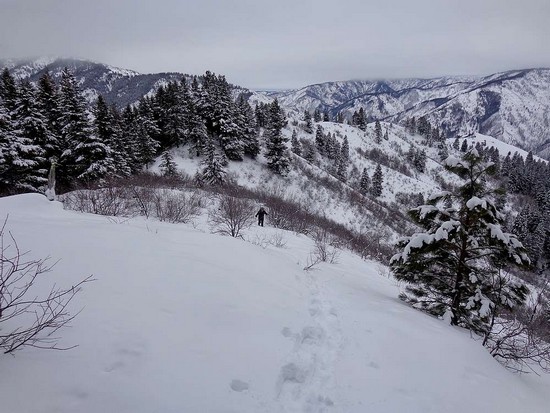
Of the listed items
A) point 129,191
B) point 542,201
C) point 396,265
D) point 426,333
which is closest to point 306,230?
point 129,191

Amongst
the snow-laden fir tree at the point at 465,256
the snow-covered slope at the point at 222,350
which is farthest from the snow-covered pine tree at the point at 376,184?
the snow-covered slope at the point at 222,350

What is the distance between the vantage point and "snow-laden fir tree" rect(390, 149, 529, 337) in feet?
21.1

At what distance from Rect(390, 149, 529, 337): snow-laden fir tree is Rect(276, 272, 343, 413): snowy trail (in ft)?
9.70

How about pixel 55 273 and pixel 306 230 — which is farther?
pixel 306 230

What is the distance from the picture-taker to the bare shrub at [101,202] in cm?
1349

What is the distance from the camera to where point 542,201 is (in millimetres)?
82312

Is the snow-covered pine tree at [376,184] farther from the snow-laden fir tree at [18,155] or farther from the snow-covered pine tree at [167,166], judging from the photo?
the snow-laden fir tree at [18,155]

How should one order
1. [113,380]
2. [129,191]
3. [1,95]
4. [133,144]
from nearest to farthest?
1. [113,380]
2. [129,191]
3. [1,95]
4. [133,144]

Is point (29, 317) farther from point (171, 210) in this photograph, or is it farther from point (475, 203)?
point (171, 210)

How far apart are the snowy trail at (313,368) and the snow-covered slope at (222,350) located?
0.02 m

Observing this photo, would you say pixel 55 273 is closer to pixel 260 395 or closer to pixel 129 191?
pixel 260 395

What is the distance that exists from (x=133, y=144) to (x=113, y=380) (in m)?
36.8

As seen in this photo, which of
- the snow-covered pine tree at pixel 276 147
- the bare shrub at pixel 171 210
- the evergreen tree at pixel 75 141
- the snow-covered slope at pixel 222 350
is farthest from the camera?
the snow-covered pine tree at pixel 276 147

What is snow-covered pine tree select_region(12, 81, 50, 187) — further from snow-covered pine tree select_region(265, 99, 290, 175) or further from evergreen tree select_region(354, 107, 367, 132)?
evergreen tree select_region(354, 107, 367, 132)
